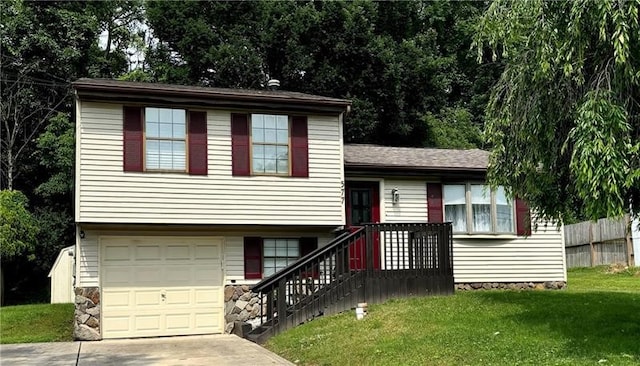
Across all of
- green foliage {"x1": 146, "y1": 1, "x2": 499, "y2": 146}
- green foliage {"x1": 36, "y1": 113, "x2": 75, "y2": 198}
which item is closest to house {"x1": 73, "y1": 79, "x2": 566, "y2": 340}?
green foliage {"x1": 36, "y1": 113, "x2": 75, "y2": 198}

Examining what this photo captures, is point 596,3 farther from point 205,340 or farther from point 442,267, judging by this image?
point 205,340

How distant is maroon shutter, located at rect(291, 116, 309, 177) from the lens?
46.1 feet

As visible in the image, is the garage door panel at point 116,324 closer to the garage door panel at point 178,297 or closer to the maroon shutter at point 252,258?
the garage door panel at point 178,297

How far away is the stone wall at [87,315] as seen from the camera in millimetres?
13078

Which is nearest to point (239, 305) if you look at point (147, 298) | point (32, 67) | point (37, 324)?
point (147, 298)

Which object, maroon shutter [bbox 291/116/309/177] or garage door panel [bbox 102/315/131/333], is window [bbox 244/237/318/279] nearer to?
maroon shutter [bbox 291/116/309/177]

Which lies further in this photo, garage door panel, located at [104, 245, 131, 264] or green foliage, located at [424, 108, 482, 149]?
green foliage, located at [424, 108, 482, 149]

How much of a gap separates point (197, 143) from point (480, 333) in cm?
713

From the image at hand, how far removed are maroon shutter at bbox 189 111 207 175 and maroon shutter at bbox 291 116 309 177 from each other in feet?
6.08

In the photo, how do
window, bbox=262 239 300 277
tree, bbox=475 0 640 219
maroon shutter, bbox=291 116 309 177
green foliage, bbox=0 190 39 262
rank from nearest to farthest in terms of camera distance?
tree, bbox=475 0 640 219 < maroon shutter, bbox=291 116 309 177 < window, bbox=262 239 300 277 < green foliage, bbox=0 190 39 262

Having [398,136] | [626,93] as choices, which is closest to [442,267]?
[626,93]

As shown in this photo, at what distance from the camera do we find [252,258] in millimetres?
14367

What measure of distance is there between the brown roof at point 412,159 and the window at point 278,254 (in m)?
2.19

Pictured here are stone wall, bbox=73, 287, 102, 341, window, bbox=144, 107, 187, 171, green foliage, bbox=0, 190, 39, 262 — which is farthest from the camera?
green foliage, bbox=0, 190, 39, 262
